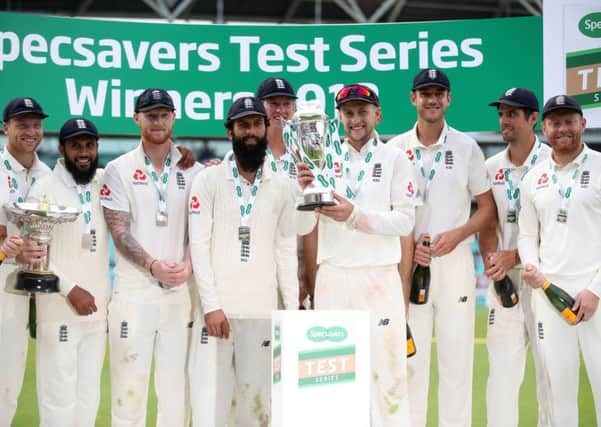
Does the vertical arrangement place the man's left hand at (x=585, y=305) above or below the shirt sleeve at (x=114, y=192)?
below

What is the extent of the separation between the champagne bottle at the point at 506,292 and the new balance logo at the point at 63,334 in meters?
2.59

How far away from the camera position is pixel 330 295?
14.4 feet

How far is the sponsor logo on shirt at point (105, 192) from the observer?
4668 mm

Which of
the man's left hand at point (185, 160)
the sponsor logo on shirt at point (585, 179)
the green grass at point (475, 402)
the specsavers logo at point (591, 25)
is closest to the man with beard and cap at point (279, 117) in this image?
the man's left hand at point (185, 160)

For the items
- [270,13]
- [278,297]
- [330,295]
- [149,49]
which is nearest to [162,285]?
[278,297]

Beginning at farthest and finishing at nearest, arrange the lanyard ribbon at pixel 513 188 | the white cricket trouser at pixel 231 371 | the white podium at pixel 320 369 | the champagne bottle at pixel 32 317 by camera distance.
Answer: the lanyard ribbon at pixel 513 188 < the champagne bottle at pixel 32 317 < the white cricket trouser at pixel 231 371 < the white podium at pixel 320 369

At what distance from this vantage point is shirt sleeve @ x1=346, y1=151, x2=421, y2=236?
13.8 ft

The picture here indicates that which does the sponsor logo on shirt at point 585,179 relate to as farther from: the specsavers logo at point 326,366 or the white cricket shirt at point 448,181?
the specsavers logo at point 326,366

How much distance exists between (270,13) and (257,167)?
38.4 ft

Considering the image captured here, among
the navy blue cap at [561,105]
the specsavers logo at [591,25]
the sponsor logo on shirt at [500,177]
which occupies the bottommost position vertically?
the sponsor logo on shirt at [500,177]

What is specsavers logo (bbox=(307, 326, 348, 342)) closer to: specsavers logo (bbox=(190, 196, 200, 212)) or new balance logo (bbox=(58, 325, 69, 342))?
specsavers logo (bbox=(190, 196, 200, 212))

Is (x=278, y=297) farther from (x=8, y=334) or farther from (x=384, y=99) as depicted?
(x=384, y=99)

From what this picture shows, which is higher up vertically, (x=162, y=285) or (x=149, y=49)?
(x=149, y=49)

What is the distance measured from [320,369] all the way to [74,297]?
1908 millimetres
